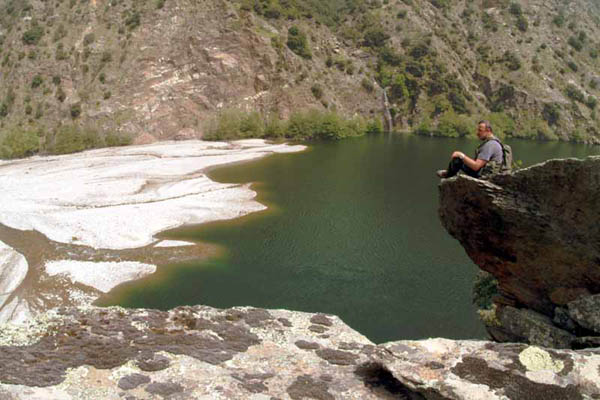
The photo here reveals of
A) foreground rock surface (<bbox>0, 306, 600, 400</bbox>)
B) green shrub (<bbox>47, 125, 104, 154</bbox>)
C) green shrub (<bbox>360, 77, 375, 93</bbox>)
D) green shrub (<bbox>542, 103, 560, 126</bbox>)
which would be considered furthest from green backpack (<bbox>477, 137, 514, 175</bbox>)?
green shrub (<bbox>542, 103, 560, 126</bbox>)

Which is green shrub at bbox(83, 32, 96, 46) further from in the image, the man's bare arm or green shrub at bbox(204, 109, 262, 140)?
the man's bare arm

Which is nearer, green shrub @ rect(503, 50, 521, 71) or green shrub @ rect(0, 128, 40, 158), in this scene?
green shrub @ rect(0, 128, 40, 158)

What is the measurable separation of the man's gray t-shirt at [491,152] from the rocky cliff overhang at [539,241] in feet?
2.07

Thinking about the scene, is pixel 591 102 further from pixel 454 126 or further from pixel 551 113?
pixel 454 126

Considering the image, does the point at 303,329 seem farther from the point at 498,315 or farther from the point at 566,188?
the point at 566,188

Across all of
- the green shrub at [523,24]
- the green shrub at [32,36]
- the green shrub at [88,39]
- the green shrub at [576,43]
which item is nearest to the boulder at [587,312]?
the green shrub at [88,39]

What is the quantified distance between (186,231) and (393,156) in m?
47.6

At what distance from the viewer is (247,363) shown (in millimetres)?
10930

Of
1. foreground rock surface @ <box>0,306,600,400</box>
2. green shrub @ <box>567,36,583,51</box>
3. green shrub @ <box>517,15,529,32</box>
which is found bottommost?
foreground rock surface @ <box>0,306,600,400</box>

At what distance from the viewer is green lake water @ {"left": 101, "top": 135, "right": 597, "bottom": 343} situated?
915 inches

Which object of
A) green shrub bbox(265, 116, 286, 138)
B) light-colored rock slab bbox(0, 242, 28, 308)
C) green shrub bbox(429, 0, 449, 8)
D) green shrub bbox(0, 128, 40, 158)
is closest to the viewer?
light-colored rock slab bbox(0, 242, 28, 308)

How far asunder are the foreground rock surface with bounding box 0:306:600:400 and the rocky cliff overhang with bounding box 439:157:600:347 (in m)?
2.54

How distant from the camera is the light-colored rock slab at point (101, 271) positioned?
26.2 meters

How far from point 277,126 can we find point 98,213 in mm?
64243
